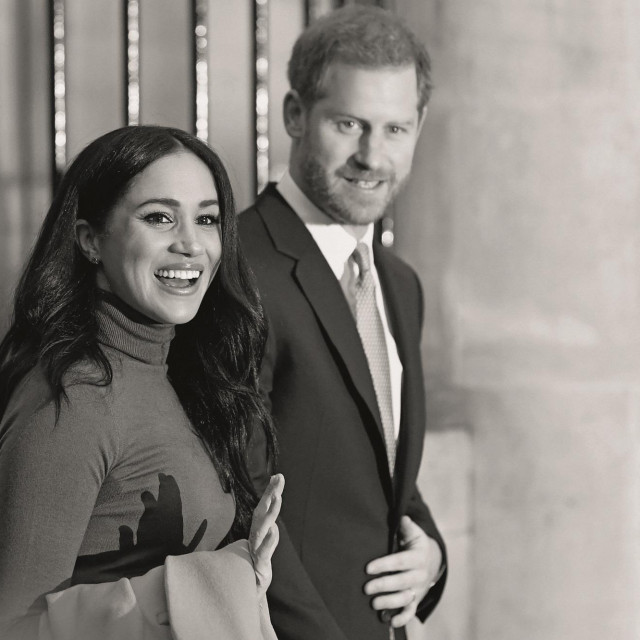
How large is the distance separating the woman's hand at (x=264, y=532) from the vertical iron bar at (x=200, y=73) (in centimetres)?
183

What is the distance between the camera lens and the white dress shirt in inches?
89.3

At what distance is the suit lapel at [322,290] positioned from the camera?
6.94ft

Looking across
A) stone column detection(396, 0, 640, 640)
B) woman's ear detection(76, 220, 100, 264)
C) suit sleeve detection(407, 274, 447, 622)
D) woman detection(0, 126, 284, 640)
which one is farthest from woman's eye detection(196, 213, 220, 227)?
stone column detection(396, 0, 640, 640)

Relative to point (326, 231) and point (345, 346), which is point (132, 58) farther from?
point (345, 346)

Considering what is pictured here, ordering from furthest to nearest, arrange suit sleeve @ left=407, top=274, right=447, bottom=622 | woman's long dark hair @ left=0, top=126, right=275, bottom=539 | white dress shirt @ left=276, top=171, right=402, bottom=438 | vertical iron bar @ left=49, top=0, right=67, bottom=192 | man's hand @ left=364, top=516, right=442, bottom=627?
vertical iron bar @ left=49, top=0, right=67, bottom=192 → suit sleeve @ left=407, top=274, right=447, bottom=622 → white dress shirt @ left=276, top=171, right=402, bottom=438 → man's hand @ left=364, top=516, right=442, bottom=627 → woman's long dark hair @ left=0, top=126, right=275, bottom=539

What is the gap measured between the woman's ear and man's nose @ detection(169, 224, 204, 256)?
125mm

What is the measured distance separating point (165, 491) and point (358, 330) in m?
0.78

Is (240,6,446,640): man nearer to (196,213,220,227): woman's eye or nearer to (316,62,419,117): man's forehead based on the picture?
(316,62,419,117): man's forehead

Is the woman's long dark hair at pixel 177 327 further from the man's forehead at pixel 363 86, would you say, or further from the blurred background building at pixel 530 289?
the blurred background building at pixel 530 289

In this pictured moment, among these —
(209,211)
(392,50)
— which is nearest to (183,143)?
(209,211)

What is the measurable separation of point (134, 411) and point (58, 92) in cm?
172

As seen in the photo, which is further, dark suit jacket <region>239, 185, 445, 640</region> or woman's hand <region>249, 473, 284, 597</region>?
dark suit jacket <region>239, 185, 445, 640</region>

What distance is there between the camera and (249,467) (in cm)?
190

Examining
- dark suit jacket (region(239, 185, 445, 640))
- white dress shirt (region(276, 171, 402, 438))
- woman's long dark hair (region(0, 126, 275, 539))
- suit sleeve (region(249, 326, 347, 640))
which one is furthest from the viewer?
white dress shirt (region(276, 171, 402, 438))
